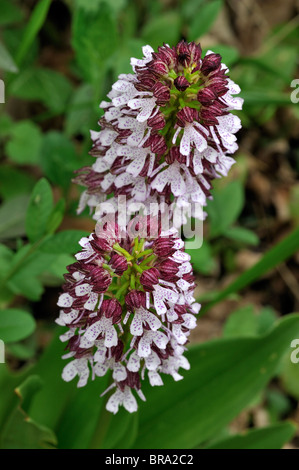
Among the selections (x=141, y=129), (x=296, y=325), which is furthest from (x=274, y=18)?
(x=141, y=129)

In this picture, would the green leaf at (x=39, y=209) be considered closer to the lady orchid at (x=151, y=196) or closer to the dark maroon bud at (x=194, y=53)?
the lady orchid at (x=151, y=196)

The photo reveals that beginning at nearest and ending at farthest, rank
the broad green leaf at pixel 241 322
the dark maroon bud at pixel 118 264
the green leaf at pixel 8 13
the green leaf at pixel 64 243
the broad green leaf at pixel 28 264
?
the dark maroon bud at pixel 118 264 → the green leaf at pixel 64 243 → the broad green leaf at pixel 28 264 → the broad green leaf at pixel 241 322 → the green leaf at pixel 8 13

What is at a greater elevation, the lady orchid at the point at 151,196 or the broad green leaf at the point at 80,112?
the broad green leaf at the point at 80,112

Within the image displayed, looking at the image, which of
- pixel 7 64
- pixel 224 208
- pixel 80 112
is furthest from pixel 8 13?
pixel 224 208

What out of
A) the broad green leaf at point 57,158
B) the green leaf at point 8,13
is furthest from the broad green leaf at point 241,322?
the green leaf at point 8,13

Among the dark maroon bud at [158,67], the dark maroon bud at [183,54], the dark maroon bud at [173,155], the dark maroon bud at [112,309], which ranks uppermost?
the dark maroon bud at [183,54]

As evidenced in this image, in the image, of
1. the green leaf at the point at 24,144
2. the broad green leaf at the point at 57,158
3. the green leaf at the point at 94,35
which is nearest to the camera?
the green leaf at the point at 94,35

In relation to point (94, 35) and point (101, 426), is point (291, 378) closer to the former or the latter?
point (101, 426)
